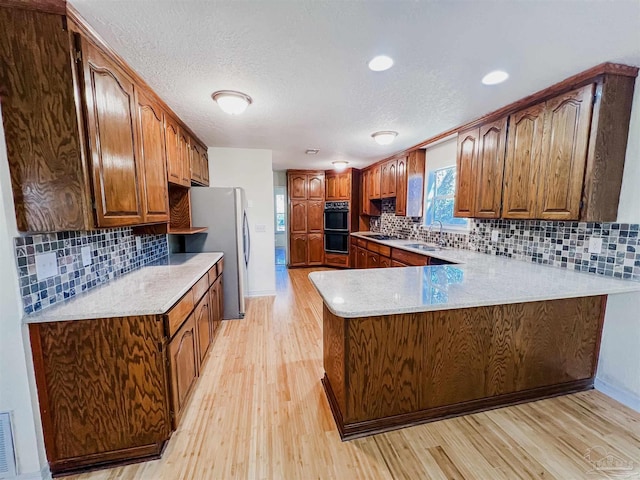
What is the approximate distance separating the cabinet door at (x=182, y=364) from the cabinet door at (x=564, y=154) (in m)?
2.76

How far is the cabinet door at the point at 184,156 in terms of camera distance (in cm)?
274

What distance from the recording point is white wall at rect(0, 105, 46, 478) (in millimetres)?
1218

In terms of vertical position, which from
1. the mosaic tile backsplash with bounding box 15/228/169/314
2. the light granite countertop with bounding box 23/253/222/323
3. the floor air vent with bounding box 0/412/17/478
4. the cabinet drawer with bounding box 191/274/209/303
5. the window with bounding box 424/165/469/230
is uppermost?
the window with bounding box 424/165/469/230

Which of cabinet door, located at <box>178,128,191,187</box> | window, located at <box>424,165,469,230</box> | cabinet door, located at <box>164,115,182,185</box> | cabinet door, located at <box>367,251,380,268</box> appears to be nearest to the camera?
cabinet door, located at <box>164,115,182,185</box>

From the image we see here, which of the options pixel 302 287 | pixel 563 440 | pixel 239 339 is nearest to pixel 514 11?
pixel 563 440

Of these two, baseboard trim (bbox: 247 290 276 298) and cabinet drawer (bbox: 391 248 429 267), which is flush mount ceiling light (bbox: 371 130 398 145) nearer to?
cabinet drawer (bbox: 391 248 429 267)

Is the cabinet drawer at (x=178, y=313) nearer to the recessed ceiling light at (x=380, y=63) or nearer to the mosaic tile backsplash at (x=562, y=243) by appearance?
the recessed ceiling light at (x=380, y=63)

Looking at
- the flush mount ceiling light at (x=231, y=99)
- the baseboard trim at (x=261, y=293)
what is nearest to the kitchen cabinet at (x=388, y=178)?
the baseboard trim at (x=261, y=293)

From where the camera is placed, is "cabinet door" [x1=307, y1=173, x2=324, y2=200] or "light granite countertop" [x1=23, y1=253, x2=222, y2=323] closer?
"light granite countertop" [x1=23, y1=253, x2=222, y2=323]

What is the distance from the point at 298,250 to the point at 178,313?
4554 millimetres

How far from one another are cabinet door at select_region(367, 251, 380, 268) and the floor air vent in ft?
12.9

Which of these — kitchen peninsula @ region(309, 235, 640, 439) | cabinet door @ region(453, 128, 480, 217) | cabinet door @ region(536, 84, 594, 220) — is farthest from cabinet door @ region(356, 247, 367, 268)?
cabinet door @ region(536, 84, 594, 220)

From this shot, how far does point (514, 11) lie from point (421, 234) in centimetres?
318

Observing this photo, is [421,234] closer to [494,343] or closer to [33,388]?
[494,343]
